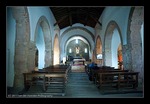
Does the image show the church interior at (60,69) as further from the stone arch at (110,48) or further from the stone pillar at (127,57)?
the stone arch at (110,48)

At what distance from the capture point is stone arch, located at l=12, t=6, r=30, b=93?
696 centimetres

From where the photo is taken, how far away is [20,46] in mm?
7094

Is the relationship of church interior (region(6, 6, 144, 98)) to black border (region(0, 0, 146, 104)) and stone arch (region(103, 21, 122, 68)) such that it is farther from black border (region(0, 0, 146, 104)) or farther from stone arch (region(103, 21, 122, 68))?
stone arch (region(103, 21, 122, 68))

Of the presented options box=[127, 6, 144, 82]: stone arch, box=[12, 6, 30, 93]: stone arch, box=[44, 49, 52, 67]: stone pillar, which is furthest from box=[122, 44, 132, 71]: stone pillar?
box=[44, 49, 52, 67]: stone pillar

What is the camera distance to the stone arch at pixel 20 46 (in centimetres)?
696
